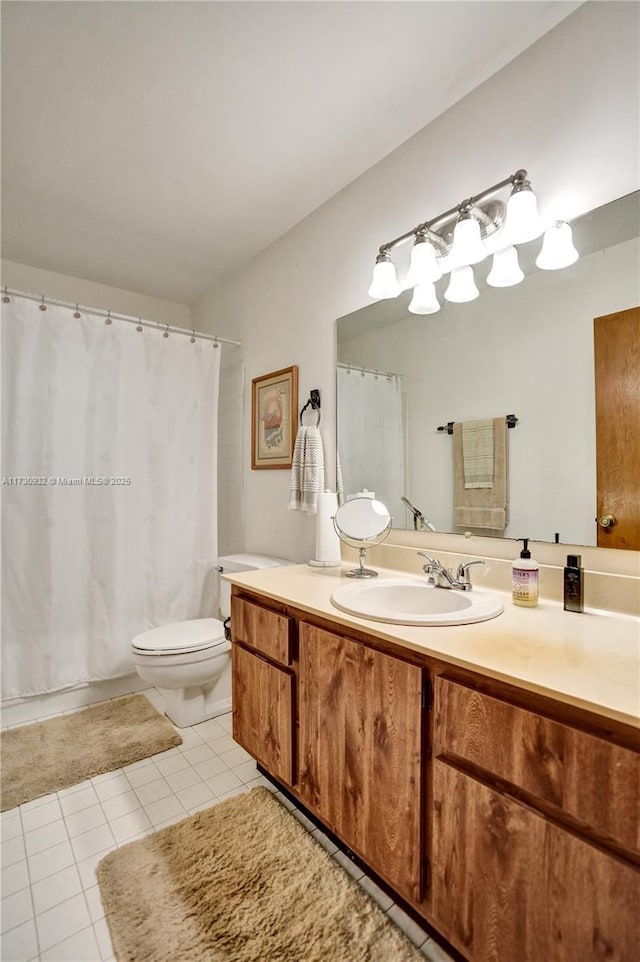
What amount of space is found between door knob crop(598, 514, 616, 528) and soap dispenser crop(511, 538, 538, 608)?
0.64ft

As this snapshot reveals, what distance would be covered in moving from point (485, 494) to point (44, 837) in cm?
178

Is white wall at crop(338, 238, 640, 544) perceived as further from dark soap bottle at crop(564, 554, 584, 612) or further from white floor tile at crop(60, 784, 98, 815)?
white floor tile at crop(60, 784, 98, 815)

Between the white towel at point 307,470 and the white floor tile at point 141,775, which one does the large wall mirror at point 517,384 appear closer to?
the white towel at point 307,470

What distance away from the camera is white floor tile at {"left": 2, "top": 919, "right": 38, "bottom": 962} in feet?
3.59

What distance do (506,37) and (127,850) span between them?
2.64 metres

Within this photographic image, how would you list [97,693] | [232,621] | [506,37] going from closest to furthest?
[506,37] < [232,621] < [97,693]

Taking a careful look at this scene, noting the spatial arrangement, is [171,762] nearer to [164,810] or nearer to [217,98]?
[164,810]

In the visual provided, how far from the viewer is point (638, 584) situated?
1118mm

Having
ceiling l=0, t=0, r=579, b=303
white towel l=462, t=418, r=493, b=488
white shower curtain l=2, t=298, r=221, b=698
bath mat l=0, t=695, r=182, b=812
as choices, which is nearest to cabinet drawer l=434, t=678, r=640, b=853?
white towel l=462, t=418, r=493, b=488

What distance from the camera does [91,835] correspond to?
4.80ft

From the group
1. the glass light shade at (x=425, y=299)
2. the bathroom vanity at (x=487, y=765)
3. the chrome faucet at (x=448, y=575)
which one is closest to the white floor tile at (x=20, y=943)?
the bathroom vanity at (x=487, y=765)

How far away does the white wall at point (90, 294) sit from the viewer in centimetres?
264

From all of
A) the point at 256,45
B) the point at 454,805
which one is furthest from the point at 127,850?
the point at 256,45

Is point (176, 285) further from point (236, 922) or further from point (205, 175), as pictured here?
point (236, 922)
